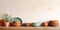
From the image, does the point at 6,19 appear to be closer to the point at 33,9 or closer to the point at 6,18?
the point at 6,18

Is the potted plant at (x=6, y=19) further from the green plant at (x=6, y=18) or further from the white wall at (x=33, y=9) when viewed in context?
the white wall at (x=33, y=9)

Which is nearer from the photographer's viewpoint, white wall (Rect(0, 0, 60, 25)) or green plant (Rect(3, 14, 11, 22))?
green plant (Rect(3, 14, 11, 22))

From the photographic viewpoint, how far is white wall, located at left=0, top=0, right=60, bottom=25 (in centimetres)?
254

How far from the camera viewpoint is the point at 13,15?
253 centimetres

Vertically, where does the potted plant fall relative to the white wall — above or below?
below

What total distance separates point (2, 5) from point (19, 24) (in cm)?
52

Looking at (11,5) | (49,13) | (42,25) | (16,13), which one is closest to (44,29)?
(42,25)

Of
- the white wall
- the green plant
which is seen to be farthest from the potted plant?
the white wall

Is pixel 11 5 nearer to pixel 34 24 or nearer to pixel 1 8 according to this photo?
pixel 1 8

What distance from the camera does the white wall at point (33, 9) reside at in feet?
8.34

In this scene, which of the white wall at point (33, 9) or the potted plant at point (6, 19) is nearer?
the potted plant at point (6, 19)

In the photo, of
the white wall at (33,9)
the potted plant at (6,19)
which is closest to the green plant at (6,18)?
the potted plant at (6,19)

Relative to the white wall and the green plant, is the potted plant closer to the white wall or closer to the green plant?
the green plant

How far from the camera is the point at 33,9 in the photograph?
2576 mm
